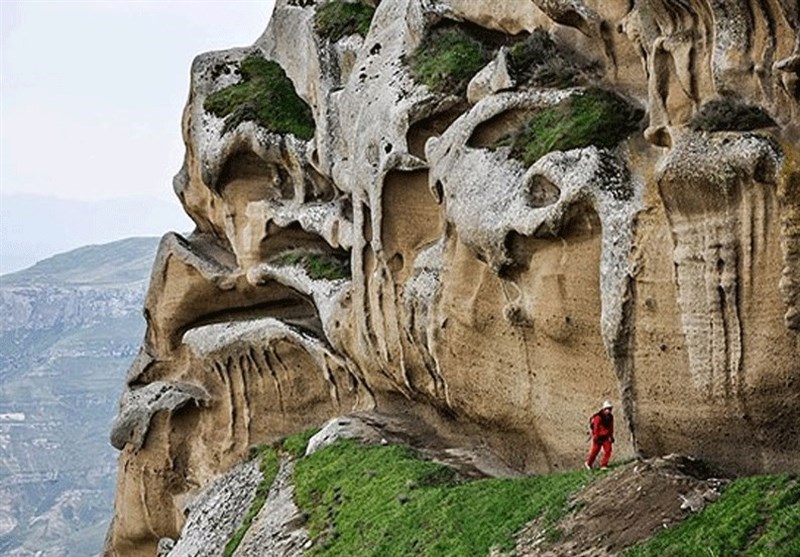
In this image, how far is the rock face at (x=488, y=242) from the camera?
701 inches

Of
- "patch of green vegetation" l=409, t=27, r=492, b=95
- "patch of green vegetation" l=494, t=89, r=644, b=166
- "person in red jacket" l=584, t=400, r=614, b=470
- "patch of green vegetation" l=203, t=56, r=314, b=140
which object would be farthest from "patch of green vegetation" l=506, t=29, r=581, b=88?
"patch of green vegetation" l=203, t=56, r=314, b=140

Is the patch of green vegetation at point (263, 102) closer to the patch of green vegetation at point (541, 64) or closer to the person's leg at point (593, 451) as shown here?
the patch of green vegetation at point (541, 64)

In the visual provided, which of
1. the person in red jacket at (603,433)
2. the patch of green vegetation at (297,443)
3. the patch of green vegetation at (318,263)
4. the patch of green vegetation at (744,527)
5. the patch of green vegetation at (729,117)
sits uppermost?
the patch of green vegetation at (729,117)

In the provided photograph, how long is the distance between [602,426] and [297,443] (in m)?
10.7

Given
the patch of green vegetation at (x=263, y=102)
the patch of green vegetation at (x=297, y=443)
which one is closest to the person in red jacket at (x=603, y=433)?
the patch of green vegetation at (x=297, y=443)

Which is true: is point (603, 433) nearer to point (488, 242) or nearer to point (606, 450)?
point (606, 450)

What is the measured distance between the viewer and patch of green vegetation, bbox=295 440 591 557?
18.5m

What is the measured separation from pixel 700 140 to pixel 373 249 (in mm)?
10465

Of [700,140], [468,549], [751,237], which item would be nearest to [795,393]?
[751,237]

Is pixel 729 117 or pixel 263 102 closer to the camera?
pixel 729 117

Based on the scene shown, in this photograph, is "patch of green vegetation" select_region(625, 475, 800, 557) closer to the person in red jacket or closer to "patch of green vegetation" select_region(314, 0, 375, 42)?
the person in red jacket

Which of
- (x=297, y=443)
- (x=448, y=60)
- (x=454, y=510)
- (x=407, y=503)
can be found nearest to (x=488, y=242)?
(x=407, y=503)

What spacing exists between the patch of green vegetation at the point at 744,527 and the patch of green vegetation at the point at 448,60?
39.6 ft

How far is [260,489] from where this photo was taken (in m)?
27.1
